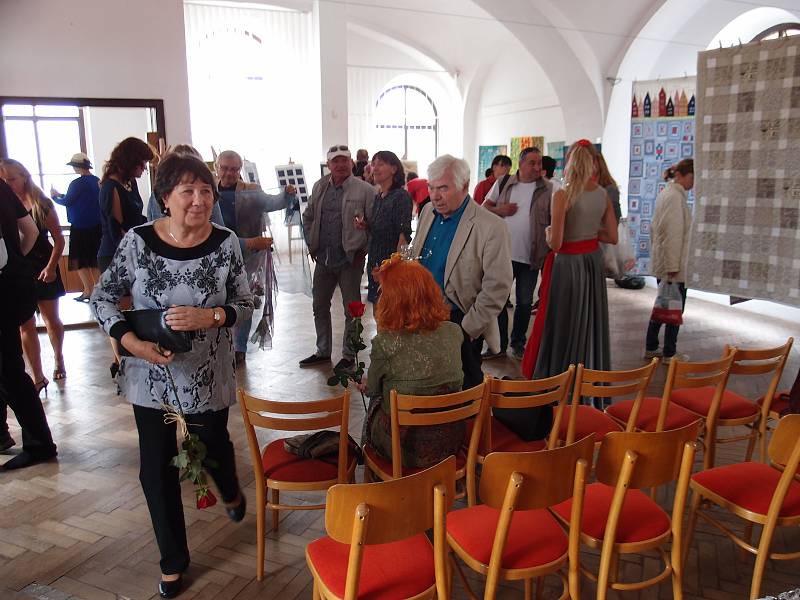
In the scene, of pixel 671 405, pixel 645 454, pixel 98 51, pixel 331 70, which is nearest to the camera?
pixel 645 454

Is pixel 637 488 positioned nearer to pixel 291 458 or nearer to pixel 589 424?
pixel 589 424

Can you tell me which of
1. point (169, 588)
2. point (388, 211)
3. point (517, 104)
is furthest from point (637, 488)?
point (517, 104)

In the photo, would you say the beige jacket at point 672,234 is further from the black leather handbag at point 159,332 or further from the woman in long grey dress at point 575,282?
the black leather handbag at point 159,332

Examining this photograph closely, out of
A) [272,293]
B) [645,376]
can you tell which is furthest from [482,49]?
[645,376]

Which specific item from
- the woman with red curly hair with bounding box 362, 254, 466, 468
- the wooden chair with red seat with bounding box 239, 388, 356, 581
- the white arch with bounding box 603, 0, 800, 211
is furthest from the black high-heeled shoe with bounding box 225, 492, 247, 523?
the white arch with bounding box 603, 0, 800, 211

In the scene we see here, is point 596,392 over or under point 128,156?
under

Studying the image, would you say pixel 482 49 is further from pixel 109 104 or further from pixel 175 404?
pixel 175 404

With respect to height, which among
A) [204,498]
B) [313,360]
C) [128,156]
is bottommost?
[313,360]

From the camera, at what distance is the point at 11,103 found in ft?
20.2

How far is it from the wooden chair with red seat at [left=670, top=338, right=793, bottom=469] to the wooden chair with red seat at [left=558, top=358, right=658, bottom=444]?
400 mm

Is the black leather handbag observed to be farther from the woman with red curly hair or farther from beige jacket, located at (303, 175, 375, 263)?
beige jacket, located at (303, 175, 375, 263)

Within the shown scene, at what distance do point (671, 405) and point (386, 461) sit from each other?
148 centimetres

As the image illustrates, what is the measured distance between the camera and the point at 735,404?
3.06 metres

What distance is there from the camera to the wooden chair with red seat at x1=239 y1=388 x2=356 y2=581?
2238 millimetres
